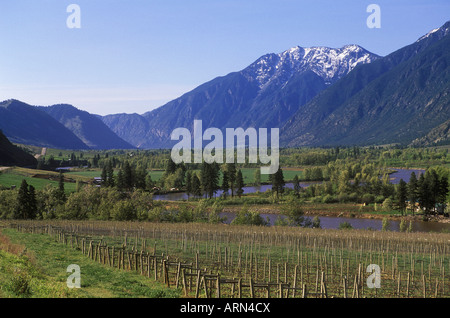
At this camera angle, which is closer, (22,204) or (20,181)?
(22,204)

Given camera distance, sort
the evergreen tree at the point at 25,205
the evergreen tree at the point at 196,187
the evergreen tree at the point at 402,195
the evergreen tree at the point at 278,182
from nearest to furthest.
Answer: the evergreen tree at the point at 25,205 → the evergreen tree at the point at 402,195 → the evergreen tree at the point at 278,182 → the evergreen tree at the point at 196,187

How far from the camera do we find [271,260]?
1772 inches

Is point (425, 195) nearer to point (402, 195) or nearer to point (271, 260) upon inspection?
point (402, 195)

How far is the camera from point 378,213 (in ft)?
394

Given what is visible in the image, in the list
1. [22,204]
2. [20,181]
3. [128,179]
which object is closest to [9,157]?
[20,181]

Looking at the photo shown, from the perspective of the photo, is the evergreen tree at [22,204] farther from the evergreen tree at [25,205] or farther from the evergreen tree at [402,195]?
the evergreen tree at [402,195]

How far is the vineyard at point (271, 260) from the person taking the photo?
96.5 feet

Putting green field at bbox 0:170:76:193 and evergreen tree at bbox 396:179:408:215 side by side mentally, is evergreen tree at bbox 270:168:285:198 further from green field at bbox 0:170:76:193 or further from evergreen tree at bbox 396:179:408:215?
green field at bbox 0:170:76:193

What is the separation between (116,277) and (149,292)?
5.67 metres

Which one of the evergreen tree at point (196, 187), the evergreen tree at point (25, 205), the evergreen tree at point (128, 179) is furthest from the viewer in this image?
the evergreen tree at point (128, 179)

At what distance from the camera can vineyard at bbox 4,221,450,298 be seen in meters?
29.4

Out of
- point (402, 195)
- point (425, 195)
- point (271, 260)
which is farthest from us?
point (402, 195)

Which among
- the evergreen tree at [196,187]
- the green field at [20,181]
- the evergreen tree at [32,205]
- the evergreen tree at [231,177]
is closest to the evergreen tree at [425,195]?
the evergreen tree at [231,177]
